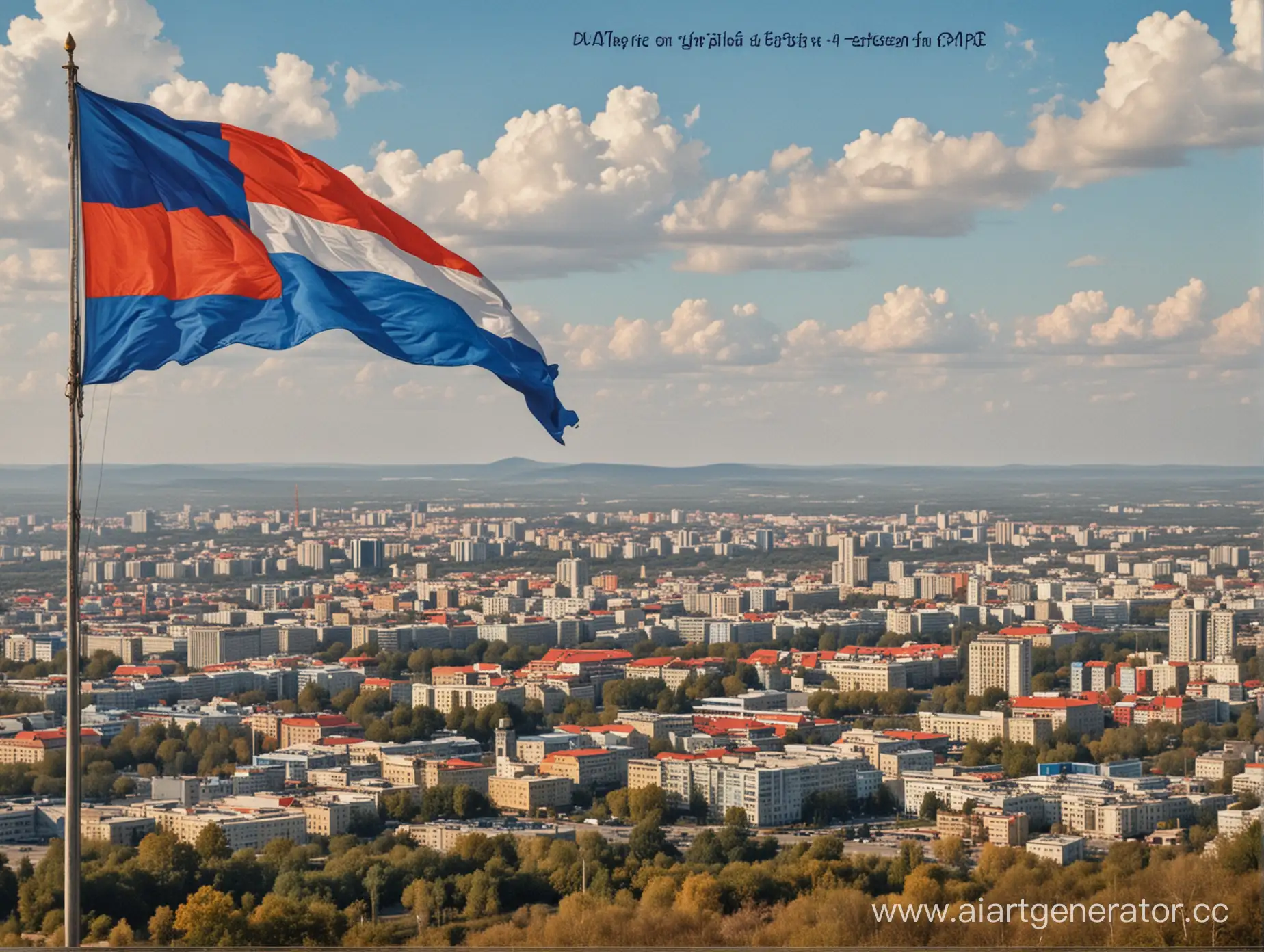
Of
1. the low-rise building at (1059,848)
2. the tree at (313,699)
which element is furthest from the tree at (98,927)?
the tree at (313,699)

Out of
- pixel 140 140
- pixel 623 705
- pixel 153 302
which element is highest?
pixel 140 140

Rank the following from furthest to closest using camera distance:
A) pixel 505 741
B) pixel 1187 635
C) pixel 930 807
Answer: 1. pixel 1187 635
2. pixel 505 741
3. pixel 930 807

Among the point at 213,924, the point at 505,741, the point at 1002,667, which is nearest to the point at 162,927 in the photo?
the point at 213,924

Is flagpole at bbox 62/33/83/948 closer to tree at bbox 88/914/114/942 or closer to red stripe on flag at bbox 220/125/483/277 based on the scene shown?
red stripe on flag at bbox 220/125/483/277

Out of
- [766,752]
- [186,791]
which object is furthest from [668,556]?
[186,791]

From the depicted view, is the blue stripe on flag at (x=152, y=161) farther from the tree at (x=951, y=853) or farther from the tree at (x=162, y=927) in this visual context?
the tree at (x=951, y=853)

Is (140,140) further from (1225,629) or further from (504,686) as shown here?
(1225,629)

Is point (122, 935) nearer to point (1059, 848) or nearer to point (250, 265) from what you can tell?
point (250, 265)
